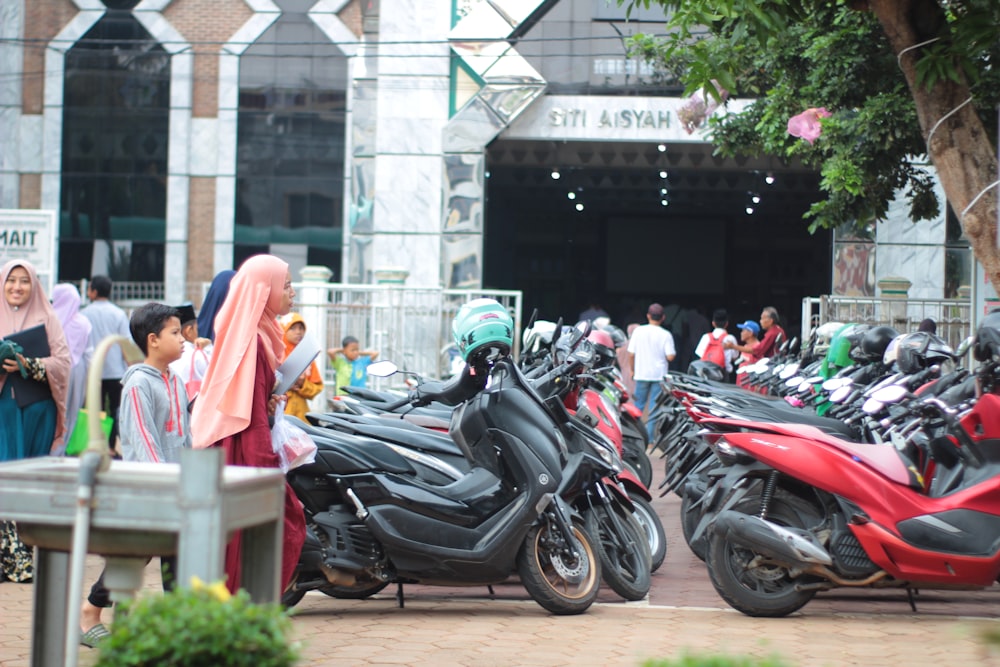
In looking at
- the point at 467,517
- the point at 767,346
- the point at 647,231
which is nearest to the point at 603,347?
the point at 467,517

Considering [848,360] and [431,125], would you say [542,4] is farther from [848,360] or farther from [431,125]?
[848,360]

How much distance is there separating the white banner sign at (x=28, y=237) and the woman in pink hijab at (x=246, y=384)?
8.98 m

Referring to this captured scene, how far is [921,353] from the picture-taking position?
761 centimetres

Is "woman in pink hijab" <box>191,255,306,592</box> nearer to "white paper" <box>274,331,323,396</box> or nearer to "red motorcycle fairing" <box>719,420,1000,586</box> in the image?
"white paper" <box>274,331,323,396</box>

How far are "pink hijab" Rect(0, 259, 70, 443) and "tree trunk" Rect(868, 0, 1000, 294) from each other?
524 cm

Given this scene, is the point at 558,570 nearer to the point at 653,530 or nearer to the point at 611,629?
the point at 611,629

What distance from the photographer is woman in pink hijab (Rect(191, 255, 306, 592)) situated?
540 cm

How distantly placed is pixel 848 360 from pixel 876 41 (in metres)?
3.46

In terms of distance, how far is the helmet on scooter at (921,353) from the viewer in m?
7.60

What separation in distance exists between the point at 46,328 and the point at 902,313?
35.3ft

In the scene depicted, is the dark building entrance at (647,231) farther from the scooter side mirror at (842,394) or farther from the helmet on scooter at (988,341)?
the helmet on scooter at (988,341)

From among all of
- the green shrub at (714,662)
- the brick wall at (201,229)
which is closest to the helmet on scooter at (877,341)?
the green shrub at (714,662)

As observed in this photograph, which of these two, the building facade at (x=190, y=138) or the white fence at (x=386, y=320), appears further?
the building facade at (x=190, y=138)

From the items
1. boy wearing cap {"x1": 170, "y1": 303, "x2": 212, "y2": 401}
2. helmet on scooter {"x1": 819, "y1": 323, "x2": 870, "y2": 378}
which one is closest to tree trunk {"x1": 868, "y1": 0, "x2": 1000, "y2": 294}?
helmet on scooter {"x1": 819, "y1": 323, "x2": 870, "y2": 378}
